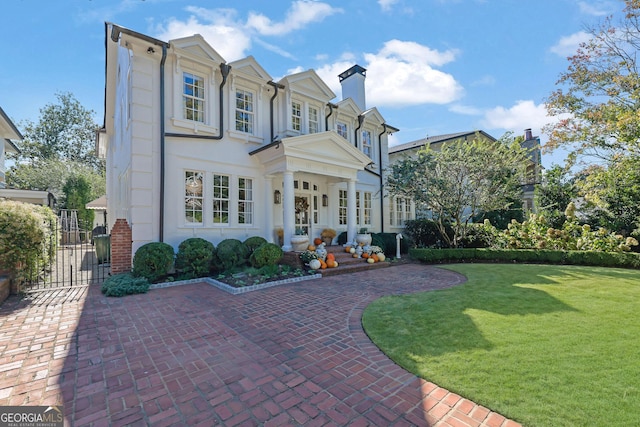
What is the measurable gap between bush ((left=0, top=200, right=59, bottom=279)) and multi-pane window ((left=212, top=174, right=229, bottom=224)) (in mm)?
4319

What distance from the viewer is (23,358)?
144 inches

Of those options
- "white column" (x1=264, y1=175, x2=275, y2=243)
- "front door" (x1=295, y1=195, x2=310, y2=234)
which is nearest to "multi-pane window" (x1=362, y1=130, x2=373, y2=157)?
"front door" (x1=295, y1=195, x2=310, y2=234)

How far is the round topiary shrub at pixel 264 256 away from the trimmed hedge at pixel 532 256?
6.29 meters

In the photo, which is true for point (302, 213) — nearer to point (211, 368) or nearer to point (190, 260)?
point (190, 260)

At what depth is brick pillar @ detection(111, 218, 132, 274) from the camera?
8367mm

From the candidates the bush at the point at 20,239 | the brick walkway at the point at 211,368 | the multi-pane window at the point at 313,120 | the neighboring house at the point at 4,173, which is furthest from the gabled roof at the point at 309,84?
the neighboring house at the point at 4,173

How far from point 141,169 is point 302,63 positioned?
315 inches

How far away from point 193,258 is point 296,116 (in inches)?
280

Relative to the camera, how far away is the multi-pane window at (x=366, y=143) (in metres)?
15.3

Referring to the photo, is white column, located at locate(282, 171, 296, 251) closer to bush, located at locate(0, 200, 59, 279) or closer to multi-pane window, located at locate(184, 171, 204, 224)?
multi-pane window, located at locate(184, 171, 204, 224)

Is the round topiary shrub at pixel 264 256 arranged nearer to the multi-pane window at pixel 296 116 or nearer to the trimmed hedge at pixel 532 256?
the multi-pane window at pixel 296 116

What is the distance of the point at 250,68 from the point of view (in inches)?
412

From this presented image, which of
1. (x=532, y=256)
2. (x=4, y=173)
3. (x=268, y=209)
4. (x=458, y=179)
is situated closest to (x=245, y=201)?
(x=268, y=209)

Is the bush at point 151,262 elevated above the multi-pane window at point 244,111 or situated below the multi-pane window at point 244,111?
below
